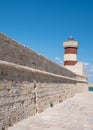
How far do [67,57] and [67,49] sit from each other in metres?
1.11

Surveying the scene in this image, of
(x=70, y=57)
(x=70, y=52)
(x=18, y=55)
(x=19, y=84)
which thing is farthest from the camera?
(x=70, y=52)

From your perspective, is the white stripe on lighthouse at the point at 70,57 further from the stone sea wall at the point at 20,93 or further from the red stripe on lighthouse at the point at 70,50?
the stone sea wall at the point at 20,93

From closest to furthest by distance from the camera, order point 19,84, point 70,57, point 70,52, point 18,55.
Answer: point 19,84
point 18,55
point 70,57
point 70,52

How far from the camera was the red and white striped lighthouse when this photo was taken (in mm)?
24875

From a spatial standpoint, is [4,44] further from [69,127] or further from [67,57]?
[67,57]

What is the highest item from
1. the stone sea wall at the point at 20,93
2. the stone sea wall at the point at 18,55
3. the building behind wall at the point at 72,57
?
the building behind wall at the point at 72,57

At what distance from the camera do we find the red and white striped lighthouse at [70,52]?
2488 centimetres

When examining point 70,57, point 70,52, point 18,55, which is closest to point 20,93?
point 18,55

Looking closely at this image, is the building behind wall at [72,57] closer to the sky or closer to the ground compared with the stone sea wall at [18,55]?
closer to the sky

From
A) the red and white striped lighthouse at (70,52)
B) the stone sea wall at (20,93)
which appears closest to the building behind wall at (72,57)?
the red and white striped lighthouse at (70,52)

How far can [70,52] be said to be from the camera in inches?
1012

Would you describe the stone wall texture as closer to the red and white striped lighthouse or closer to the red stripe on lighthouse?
the red and white striped lighthouse

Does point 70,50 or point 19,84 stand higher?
point 70,50

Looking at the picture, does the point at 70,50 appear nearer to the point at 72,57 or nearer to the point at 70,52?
the point at 70,52
